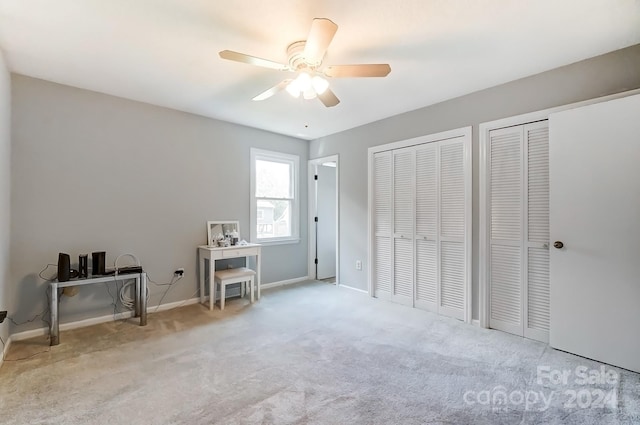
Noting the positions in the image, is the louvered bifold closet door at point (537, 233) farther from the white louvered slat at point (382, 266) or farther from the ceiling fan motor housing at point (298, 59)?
the ceiling fan motor housing at point (298, 59)

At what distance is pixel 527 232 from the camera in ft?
9.41

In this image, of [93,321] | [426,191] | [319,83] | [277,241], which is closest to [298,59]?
[319,83]

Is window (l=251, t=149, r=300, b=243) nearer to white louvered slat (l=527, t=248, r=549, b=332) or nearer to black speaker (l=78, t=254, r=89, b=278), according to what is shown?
black speaker (l=78, t=254, r=89, b=278)

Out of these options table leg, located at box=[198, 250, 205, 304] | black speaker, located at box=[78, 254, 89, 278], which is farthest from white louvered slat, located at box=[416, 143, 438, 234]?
black speaker, located at box=[78, 254, 89, 278]

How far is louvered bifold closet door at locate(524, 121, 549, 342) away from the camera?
2768mm

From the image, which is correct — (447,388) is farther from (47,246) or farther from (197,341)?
(47,246)

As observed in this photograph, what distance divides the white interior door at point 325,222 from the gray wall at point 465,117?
0.47m

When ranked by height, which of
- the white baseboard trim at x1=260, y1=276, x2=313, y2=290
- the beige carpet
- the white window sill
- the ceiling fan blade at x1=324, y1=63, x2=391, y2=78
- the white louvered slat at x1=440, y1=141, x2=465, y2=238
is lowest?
the beige carpet

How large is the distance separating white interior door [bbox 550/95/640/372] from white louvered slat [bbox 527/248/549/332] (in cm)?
17

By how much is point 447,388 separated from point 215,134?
3.85m

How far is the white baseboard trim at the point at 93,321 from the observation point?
2.83 m

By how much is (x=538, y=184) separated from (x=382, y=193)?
1.80 metres

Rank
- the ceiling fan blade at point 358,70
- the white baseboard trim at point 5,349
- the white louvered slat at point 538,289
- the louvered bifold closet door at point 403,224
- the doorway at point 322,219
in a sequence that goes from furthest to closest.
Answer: the doorway at point 322,219 < the louvered bifold closet door at point 403,224 < the white louvered slat at point 538,289 < the white baseboard trim at point 5,349 < the ceiling fan blade at point 358,70

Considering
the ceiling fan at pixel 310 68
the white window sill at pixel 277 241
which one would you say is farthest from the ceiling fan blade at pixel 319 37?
the white window sill at pixel 277 241
